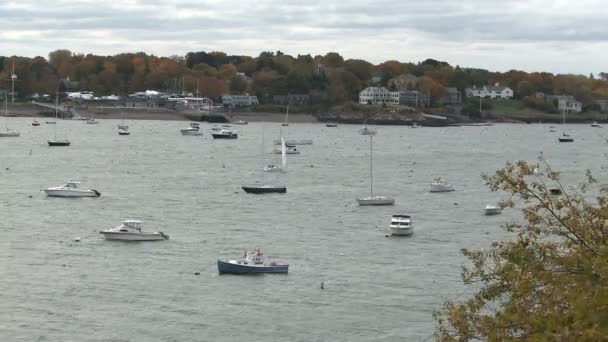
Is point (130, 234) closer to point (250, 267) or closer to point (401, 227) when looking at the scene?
point (250, 267)

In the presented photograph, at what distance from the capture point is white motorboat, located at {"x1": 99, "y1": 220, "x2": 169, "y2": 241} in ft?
127

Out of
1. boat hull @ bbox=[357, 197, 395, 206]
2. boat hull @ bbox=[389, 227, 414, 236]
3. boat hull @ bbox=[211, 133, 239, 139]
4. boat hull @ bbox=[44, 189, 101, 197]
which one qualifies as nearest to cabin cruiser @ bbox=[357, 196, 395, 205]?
boat hull @ bbox=[357, 197, 395, 206]

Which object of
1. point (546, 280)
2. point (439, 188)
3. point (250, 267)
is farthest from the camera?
point (439, 188)

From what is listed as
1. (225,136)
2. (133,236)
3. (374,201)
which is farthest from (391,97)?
(133,236)

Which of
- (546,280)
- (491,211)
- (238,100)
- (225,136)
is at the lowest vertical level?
(225,136)

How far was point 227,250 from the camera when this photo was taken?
3666cm

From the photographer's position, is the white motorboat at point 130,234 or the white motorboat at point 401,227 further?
the white motorboat at point 401,227

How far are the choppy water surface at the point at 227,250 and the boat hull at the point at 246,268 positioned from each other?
1.05 feet

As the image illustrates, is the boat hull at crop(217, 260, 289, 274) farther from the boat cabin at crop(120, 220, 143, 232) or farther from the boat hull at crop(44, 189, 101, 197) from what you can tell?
the boat hull at crop(44, 189, 101, 197)

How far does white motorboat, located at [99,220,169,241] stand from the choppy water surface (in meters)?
0.55

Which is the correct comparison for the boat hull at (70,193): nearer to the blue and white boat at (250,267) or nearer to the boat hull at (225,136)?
the blue and white boat at (250,267)

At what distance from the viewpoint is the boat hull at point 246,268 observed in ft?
106

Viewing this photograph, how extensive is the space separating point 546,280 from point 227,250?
2506cm

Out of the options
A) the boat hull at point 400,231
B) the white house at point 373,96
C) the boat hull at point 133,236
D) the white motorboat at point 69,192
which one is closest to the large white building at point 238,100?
the white house at point 373,96
